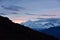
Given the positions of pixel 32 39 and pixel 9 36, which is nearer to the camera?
pixel 9 36

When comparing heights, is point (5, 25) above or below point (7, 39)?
above

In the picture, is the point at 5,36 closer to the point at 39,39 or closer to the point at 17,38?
the point at 17,38

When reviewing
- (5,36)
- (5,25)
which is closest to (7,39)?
(5,36)

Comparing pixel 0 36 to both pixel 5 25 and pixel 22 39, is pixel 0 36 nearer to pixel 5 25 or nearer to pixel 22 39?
pixel 22 39

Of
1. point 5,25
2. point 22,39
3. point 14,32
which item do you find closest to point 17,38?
point 22,39

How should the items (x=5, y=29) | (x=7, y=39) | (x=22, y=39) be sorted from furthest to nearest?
(x=5, y=29) < (x=22, y=39) < (x=7, y=39)

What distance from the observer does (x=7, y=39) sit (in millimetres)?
64875

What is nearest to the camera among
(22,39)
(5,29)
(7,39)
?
(7,39)

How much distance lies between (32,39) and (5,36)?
35.3 ft

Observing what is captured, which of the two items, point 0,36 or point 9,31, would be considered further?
point 9,31

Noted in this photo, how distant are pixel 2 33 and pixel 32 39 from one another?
34.2ft

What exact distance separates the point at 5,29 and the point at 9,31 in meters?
1.73

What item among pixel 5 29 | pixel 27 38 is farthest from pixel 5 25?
pixel 27 38

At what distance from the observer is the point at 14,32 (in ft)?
245
